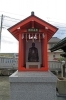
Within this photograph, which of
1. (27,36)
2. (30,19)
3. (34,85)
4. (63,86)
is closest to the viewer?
(34,85)

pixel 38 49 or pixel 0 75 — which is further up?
pixel 38 49

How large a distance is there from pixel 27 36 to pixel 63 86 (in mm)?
5108

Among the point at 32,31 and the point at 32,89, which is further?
the point at 32,31

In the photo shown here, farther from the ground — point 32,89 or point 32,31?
point 32,31

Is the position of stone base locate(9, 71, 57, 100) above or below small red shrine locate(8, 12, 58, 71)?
below

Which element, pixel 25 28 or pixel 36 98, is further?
→ pixel 25 28

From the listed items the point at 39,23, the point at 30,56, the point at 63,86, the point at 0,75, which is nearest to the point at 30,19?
the point at 39,23

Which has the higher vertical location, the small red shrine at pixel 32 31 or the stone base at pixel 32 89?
the small red shrine at pixel 32 31

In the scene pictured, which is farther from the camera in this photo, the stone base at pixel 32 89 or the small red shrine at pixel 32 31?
the small red shrine at pixel 32 31

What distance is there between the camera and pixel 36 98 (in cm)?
548

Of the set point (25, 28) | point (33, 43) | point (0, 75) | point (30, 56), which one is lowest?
point (0, 75)

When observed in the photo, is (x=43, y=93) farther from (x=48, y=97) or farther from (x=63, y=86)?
(x=63, y=86)

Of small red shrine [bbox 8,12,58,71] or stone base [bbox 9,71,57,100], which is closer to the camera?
stone base [bbox 9,71,57,100]

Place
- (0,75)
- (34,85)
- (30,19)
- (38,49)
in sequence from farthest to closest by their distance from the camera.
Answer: (0,75) < (38,49) < (30,19) < (34,85)
